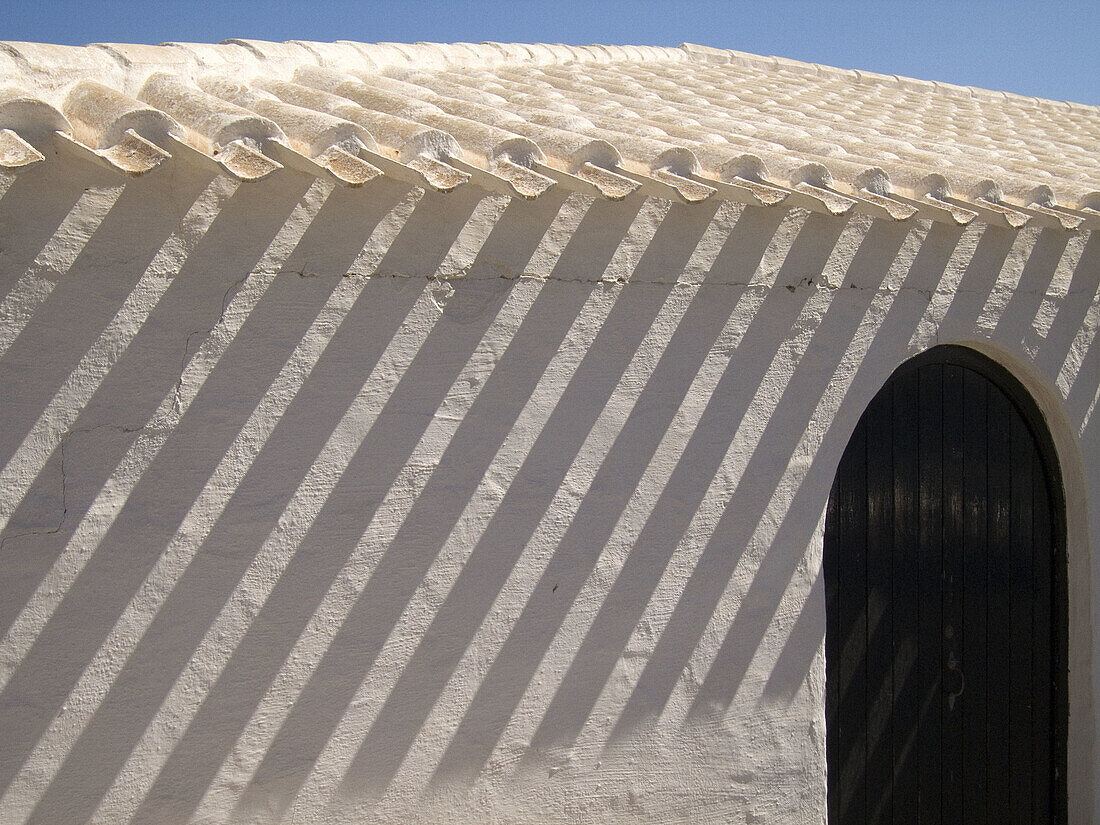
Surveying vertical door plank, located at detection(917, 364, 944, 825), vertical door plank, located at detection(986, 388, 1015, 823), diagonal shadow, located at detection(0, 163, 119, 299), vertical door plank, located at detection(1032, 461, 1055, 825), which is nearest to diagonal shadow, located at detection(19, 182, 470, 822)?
diagonal shadow, located at detection(0, 163, 119, 299)

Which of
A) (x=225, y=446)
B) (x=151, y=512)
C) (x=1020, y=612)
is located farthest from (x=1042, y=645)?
(x=151, y=512)

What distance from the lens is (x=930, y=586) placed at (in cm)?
394

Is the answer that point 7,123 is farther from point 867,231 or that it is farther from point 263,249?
point 867,231

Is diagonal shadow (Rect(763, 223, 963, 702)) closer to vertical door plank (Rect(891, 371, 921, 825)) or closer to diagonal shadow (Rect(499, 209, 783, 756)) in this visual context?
vertical door plank (Rect(891, 371, 921, 825))

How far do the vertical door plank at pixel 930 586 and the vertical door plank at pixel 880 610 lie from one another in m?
0.16

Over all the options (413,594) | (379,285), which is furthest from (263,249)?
(413,594)

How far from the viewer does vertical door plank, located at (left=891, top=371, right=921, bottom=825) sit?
152 inches

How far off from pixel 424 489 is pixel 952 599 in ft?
8.03

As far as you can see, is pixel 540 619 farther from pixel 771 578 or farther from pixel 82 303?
pixel 82 303

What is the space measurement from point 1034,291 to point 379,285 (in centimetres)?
275

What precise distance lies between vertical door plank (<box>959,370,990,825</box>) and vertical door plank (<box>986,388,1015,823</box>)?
33 millimetres

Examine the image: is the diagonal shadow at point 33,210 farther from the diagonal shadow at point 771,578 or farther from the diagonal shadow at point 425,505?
the diagonal shadow at point 771,578

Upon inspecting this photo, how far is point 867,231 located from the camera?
3490 millimetres

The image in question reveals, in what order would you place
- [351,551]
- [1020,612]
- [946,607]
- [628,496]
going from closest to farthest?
[351,551] < [628,496] < [946,607] < [1020,612]
